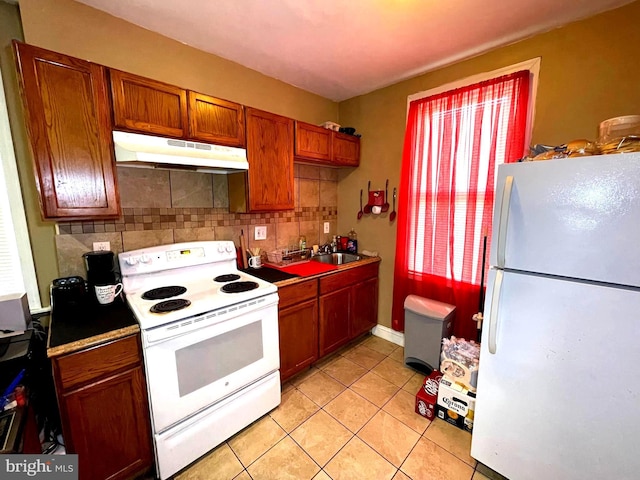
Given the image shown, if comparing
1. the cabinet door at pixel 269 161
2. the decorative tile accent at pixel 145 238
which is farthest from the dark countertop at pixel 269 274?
the decorative tile accent at pixel 145 238

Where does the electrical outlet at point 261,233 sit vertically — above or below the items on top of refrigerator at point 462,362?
above

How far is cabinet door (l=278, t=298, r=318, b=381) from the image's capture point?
1.97 m

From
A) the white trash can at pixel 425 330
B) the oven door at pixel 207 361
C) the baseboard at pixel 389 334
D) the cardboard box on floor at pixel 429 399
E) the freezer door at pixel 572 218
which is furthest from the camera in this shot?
the baseboard at pixel 389 334

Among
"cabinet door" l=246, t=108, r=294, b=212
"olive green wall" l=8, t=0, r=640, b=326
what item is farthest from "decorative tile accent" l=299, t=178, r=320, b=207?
"olive green wall" l=8, t=0, r=640, b=326

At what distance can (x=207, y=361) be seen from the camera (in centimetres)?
146

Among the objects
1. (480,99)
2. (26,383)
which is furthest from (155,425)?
(480,99)

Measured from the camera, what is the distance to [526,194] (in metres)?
1.16

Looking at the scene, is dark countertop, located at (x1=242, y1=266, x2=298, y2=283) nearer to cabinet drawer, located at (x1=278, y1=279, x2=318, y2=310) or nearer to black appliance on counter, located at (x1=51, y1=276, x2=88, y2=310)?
cabinet drawer, located at (x1=278, y1=279, x2=318, y2=310)

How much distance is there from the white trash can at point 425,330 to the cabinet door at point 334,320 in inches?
21.7

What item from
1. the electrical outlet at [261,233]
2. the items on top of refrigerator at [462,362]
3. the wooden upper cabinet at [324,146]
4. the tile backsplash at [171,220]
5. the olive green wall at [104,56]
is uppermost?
the olive green wall at [104,56]

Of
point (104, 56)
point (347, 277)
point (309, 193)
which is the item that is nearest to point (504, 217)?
A: point (347, 277)

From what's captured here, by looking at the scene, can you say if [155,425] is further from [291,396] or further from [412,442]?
[412,442]

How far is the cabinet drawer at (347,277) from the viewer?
2.21 m

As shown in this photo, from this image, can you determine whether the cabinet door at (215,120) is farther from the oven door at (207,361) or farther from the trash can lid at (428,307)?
the trash can lid at (428,307)
